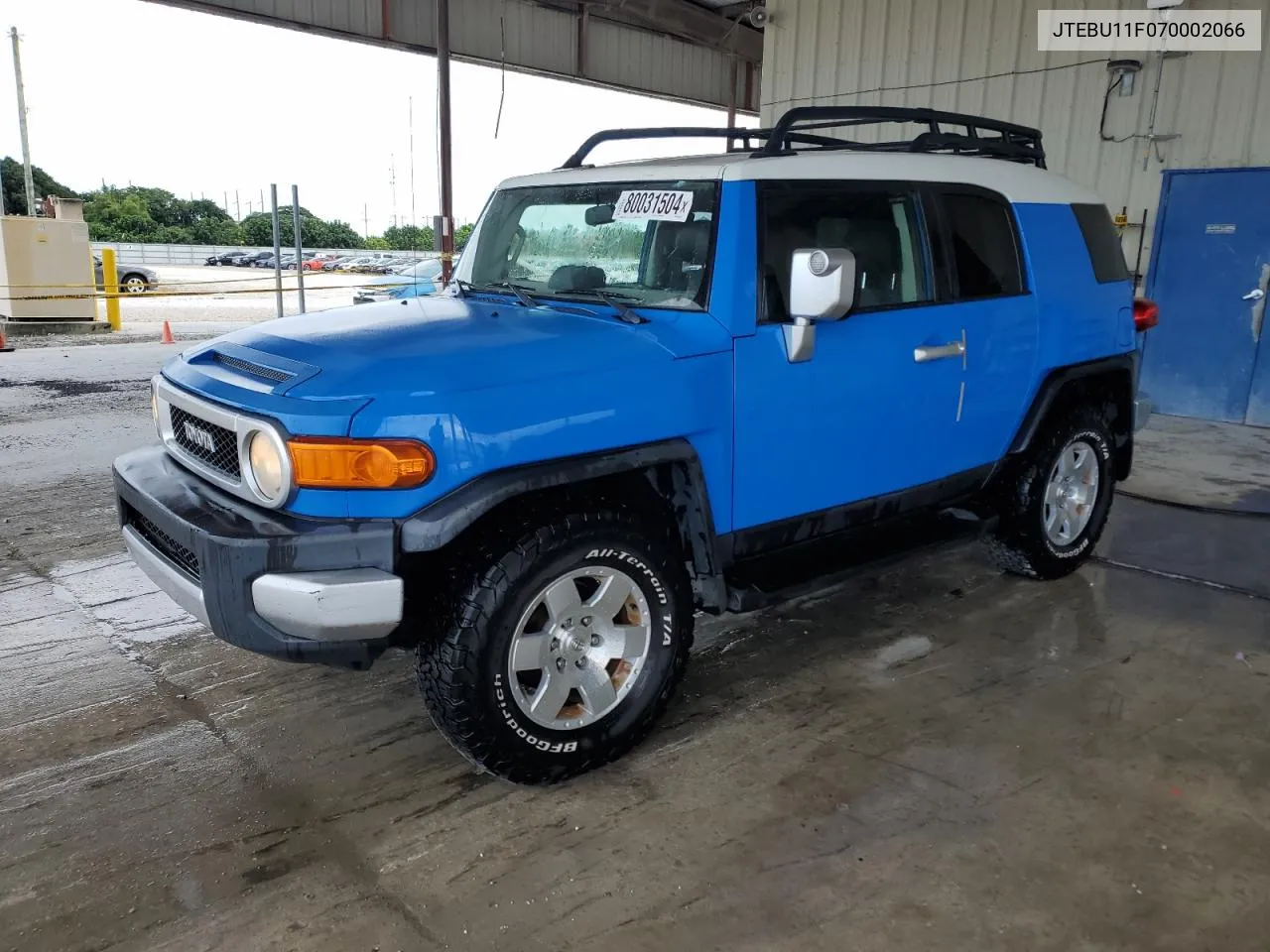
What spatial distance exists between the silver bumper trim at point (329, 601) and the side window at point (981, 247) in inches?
100

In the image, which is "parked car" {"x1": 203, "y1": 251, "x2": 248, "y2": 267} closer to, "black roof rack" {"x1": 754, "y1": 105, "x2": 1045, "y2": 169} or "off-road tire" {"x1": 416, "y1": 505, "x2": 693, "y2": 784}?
"black roof rack" {"x1": 754, "y1": 105, "x2": 1045, "y2": 169}

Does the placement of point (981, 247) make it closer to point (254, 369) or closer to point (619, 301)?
point (619, 301)

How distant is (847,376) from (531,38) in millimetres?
16026

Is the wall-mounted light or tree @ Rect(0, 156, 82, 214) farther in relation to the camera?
tree @ Rect(0, 156, 82, 214)

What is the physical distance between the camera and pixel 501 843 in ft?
8.86

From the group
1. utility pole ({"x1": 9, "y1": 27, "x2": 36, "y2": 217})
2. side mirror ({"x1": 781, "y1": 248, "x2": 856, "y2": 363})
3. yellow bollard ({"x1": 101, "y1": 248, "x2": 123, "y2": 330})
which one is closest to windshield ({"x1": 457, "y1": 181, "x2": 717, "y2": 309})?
side mirror ({"x1": 781, "y1": 248, "x2": 856, "y2": 363})

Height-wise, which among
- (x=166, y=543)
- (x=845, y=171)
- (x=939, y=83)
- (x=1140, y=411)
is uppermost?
(x=939, y=83)

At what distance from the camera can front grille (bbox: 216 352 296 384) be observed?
9.20ft

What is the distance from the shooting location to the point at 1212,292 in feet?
29.9

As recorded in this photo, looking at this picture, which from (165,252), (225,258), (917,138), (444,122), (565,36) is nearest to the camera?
(917,138)

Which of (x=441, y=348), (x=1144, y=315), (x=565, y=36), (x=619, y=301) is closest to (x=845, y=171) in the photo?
(x=619, y=301)

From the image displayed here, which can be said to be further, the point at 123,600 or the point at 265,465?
the point at 123,600

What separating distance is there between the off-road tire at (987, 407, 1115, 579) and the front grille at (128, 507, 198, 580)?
3315 mm

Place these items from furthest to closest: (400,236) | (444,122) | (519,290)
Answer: (400,236)
(444,122)
(519,290)
